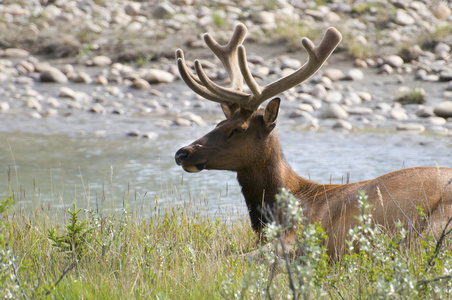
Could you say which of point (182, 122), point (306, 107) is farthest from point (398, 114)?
point (182, 122)

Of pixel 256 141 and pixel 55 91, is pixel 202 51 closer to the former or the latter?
pixel 55 91

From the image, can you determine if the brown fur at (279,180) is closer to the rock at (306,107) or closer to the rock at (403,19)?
the rock at (306,107)

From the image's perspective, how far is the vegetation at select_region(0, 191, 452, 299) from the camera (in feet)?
10.2

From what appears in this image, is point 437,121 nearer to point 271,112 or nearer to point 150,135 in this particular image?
point 150,135

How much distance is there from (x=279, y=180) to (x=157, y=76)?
11.9m

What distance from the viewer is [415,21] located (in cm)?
2111

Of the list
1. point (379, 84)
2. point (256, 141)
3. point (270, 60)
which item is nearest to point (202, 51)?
point (270, 60)

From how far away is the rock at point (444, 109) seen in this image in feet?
45.2

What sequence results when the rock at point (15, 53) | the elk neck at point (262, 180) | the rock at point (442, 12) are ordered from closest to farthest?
the elk neck at point (262, 180) < the rock at point (15, 53) < the rock at point (442, 12)

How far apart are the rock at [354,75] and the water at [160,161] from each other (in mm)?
3645

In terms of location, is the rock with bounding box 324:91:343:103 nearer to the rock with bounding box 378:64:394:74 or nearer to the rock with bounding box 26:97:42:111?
the rock with bounding box 378:64:394:74

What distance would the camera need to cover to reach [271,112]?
5223 millimetres

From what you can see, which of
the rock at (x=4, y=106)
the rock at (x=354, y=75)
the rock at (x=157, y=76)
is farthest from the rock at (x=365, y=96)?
the rock at (x=4, y=106)

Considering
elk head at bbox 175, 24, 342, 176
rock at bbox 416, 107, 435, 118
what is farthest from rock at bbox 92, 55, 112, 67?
elk head at bbox 175, 24, 342, 176
